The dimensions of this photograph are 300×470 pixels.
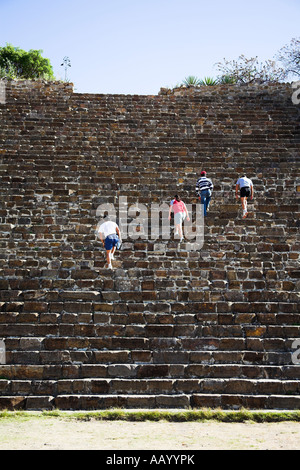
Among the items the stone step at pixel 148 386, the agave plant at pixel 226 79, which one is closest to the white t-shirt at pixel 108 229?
the stone step at pixel 148 386

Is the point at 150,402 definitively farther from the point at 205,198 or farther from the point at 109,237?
the point at 205,198

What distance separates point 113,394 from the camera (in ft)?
21.3

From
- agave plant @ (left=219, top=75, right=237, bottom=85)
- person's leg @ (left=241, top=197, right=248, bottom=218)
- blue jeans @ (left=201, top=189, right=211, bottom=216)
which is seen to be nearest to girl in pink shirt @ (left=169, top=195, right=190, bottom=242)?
blue jeans @ (left=201, top=189, right=211, bottom=216)

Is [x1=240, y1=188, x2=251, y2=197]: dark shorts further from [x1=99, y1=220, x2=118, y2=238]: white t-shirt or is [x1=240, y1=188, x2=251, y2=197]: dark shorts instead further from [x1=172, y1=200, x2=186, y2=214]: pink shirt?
[x1=99, y1=220, x2=118, y2=238]: white t-shirt

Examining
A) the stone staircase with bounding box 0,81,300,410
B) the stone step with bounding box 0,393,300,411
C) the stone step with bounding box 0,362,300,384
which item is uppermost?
the stone staircase with bounding box 0,81,300,410

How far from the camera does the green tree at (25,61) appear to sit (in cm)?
3572

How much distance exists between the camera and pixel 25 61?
118ft

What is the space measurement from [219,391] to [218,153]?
26.3 feet

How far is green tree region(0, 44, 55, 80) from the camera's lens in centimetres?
3572

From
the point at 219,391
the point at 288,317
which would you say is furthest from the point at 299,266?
the point at 219,391

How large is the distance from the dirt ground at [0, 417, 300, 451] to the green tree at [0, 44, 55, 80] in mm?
33429

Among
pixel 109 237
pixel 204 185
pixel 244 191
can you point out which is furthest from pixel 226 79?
pixel 109 237

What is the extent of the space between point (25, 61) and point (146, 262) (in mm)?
31259

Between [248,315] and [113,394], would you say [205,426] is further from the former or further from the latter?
[248,315]
